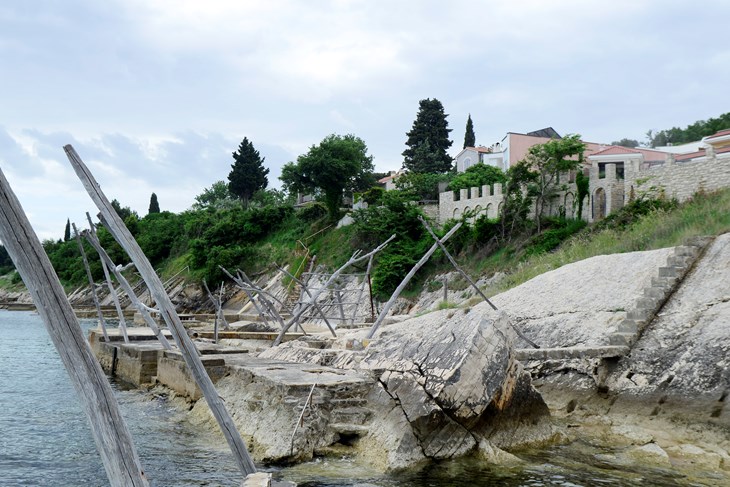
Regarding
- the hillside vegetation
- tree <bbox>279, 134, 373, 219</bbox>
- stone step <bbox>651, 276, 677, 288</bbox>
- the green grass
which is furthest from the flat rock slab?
tree <bbox>279, 134, 373, 219</bbox>

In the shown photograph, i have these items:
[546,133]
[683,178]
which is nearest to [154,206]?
[546,133]

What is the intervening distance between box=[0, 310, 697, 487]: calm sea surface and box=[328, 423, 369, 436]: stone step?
0.54 metres

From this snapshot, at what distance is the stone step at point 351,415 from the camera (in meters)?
9.08

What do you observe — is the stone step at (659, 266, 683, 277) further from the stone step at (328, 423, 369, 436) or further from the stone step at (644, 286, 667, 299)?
the stone step at (328, 423, 369, 436)

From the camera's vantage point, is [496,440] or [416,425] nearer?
[416,425]

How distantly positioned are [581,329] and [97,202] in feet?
31.3

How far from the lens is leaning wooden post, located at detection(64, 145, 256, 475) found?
21.8ft

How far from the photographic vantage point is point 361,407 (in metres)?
9.21

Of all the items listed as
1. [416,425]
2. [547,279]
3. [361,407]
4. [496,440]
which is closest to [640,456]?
[496,440]

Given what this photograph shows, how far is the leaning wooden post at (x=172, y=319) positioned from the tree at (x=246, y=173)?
2757 inches

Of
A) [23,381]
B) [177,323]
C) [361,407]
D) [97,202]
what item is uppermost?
[97,202]

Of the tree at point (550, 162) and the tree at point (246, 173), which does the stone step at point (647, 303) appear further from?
the tree at point (246, 173)

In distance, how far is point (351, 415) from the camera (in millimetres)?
9156

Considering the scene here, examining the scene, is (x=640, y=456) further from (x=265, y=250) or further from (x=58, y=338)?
(x=265, y=250)
